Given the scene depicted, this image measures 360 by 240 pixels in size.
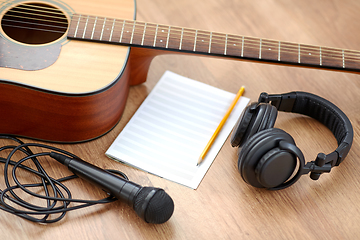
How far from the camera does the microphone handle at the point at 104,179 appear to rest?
704mm

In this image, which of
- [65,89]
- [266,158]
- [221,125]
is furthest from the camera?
[221,125]

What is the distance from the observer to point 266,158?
646mm

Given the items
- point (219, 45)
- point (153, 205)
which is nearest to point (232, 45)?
point (219, 45)

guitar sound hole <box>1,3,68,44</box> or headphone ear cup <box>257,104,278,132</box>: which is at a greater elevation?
headphone ear cup <box>257,104,278,132</box>

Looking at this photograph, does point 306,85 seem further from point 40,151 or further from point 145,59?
point 40,151

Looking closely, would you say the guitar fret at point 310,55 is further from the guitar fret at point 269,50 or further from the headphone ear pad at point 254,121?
the headphone ear pad at point 254,121

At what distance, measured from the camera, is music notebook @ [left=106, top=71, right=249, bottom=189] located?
81 centimetres

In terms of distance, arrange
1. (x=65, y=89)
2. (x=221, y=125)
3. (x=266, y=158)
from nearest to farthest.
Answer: (x=266, y=158) < (x=65, y=89) < (x=221, y=125)

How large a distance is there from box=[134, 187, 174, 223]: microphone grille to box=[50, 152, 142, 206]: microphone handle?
2cm

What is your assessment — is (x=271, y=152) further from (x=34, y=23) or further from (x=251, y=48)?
(x=34, y=23)

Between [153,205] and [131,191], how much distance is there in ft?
0.20

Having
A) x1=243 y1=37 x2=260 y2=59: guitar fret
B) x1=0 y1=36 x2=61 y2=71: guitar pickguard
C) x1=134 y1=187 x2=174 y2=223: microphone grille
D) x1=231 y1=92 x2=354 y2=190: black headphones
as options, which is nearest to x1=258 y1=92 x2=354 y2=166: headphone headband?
x1=231 y1=92 x2=354 y2=190: black headphones

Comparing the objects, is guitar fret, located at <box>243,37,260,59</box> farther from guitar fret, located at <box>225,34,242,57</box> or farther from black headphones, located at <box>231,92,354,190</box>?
black headphones, located at <box>231,92,354,190</box>

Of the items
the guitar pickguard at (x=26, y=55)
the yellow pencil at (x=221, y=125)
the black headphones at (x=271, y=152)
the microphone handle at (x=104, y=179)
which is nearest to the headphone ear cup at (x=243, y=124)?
the black headphones at (x=271, y=152)
